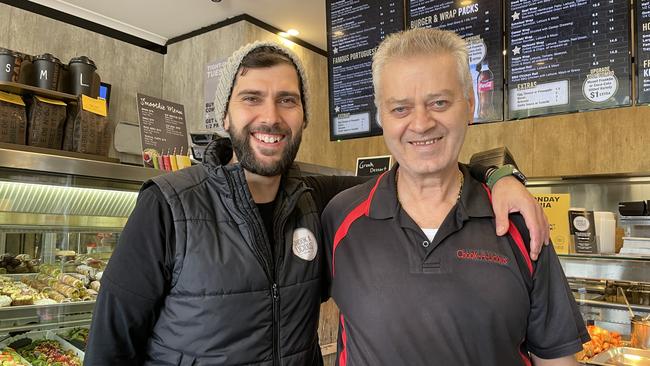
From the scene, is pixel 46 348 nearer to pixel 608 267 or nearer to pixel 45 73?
pixel 45 73

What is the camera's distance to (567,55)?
3193 mm

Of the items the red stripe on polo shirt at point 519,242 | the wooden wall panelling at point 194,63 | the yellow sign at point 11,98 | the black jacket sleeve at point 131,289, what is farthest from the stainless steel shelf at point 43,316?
the wooden wall panelling at point 194,63

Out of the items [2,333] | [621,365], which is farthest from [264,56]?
[621,365]

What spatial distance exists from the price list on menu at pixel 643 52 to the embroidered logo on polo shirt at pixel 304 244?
2493 mm

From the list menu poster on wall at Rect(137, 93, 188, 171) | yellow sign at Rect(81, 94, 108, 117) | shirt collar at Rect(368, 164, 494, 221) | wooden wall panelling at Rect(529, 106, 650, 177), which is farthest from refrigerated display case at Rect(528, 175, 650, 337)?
yellow sign at Rect(81, 94, 108, 117)

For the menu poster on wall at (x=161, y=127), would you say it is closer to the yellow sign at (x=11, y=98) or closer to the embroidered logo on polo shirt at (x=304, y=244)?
the yellow sign at (x=11, y=98)

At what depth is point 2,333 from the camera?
6.86ft

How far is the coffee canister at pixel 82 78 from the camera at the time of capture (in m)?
2.63

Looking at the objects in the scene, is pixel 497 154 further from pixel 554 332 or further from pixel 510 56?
pixel 510 56

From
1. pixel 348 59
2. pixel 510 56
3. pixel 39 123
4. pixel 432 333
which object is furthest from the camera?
pixel 348 59

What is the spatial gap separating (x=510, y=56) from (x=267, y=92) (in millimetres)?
2416

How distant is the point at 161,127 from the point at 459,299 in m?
2.23

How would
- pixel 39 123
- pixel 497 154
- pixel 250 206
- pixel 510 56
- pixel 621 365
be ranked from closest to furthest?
pixel 250 206, pixel 497 154, pixel 621 365, pixel 39 123, pixel 510 56

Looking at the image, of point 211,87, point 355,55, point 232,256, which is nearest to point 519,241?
point 232,256
